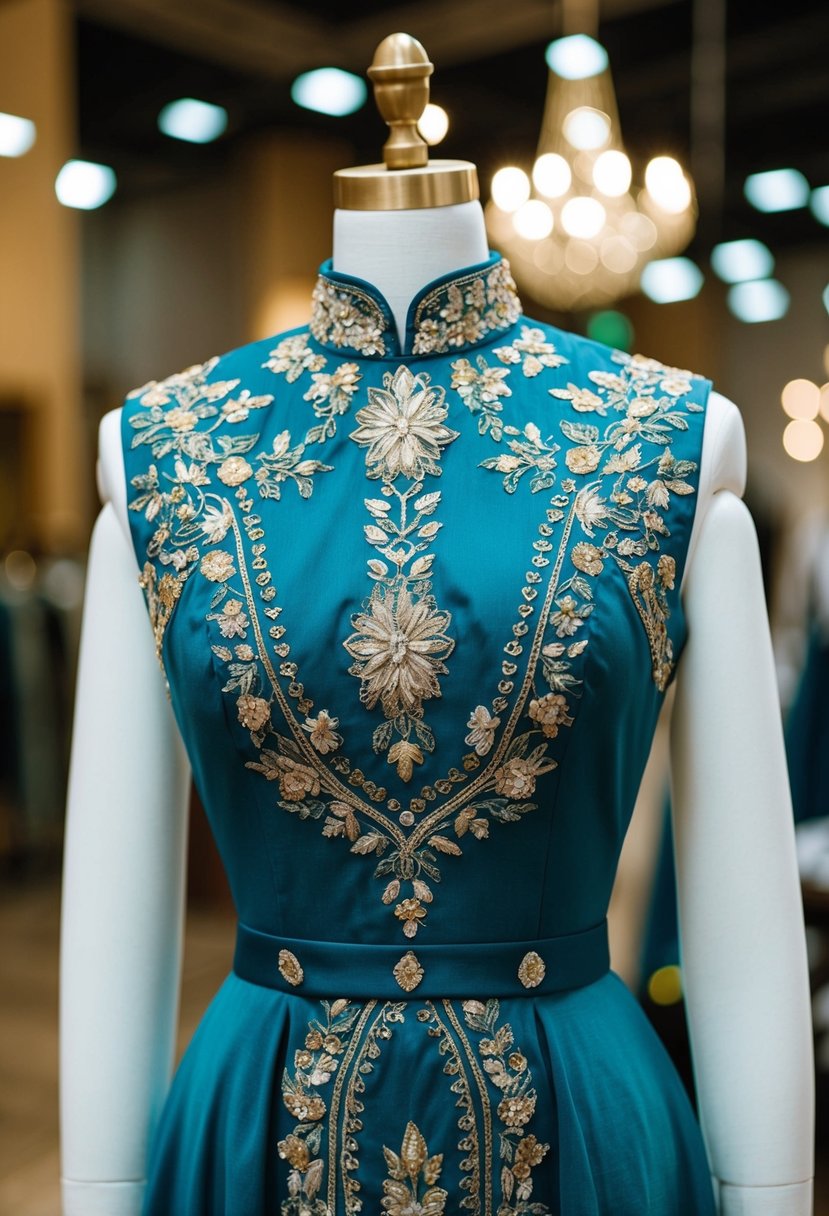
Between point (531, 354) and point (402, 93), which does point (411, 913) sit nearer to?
point (531, 354)

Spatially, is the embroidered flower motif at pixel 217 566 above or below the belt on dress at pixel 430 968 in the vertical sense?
above

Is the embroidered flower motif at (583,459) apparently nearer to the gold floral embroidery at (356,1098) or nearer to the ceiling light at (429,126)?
the ceiling light at (429,126)

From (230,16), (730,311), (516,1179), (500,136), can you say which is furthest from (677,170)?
(730,311)

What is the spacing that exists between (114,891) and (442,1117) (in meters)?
0.33

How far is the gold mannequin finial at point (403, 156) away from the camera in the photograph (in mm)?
1024

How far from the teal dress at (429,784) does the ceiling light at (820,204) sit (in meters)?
8.28

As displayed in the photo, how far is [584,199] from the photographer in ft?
14.8

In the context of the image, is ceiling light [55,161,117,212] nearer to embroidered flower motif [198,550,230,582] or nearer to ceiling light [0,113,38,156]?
ceiling light [0,113,38,156]

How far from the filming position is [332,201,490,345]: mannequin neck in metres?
1.05

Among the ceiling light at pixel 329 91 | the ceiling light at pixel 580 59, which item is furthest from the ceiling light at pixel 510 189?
the ceiling light at pixel 329 91

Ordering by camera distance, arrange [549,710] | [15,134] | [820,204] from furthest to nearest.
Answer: [820,204], [15,134], [549,710]

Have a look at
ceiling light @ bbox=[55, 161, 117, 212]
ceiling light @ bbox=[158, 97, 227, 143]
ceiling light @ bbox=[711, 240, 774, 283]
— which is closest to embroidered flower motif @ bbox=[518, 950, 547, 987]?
ceiling light @ bbox=[55, 161, 117, 212]

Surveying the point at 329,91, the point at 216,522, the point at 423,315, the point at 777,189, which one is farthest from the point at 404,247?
the point at 777,189

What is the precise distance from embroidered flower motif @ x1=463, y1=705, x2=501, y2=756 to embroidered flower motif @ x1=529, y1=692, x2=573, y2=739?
28 millimetres
